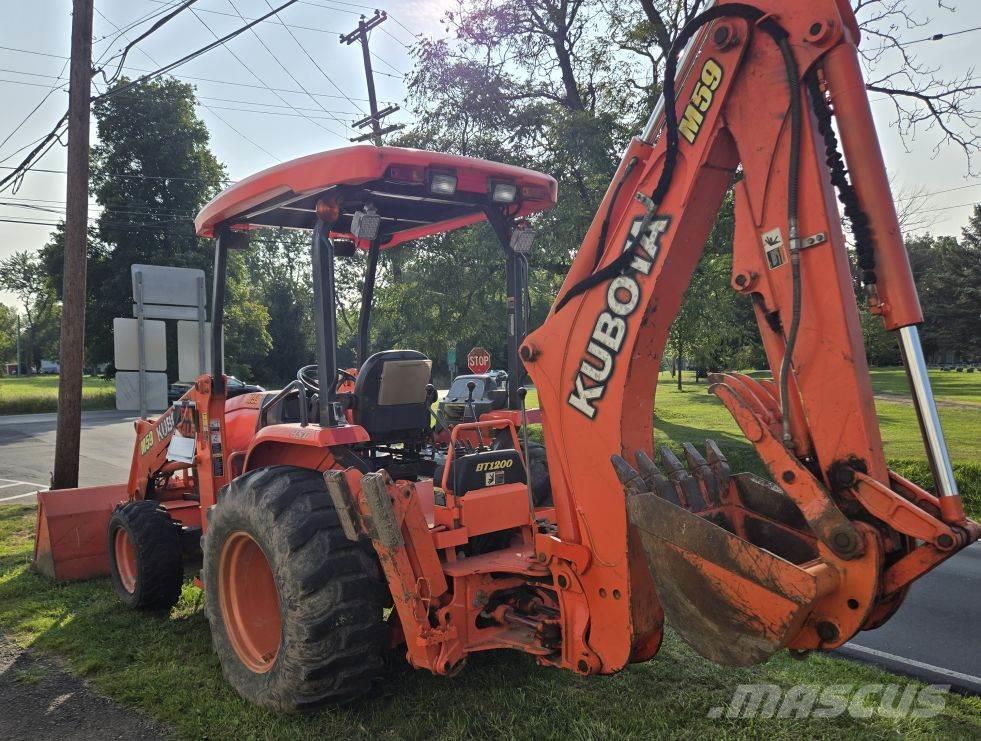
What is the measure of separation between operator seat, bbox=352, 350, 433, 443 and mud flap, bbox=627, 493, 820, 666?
1.76 metres

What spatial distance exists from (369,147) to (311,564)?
1903mm

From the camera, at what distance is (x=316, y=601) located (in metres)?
3.28

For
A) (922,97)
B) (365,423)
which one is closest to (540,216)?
(922,97)

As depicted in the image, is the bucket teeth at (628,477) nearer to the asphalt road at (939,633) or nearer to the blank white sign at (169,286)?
the asphalt road at (939,633)

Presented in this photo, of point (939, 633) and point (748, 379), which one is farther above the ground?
point (748, 379)

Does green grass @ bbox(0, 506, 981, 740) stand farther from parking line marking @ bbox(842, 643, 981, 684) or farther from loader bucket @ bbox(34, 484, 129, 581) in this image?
loader bucket @ bbox(34, 484, 129, 581)

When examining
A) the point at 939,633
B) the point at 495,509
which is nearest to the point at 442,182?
the point at 495,509

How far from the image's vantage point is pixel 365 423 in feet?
13.2

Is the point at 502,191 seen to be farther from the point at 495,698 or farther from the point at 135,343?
the point at 135,343

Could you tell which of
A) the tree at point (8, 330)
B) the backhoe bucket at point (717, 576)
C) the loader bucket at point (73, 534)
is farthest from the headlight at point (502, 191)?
the tree at point (8, 330)

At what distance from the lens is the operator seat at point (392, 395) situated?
158 inches

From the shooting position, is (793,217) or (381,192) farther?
(381,192)

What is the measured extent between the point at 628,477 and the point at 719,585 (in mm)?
502

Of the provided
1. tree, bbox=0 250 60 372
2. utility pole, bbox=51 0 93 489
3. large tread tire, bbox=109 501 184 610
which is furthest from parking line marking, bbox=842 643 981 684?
tree, bbox=0 250 60 372
